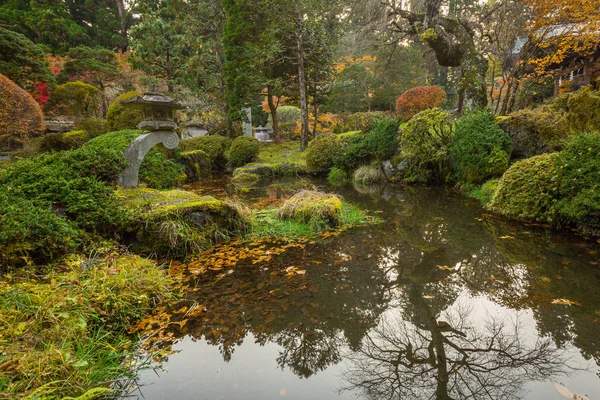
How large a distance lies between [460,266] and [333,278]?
1772mm

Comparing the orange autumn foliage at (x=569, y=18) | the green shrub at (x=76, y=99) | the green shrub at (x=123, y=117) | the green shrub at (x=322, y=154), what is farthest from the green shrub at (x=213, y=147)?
the orange autumn foliage at (x=569, y=18)

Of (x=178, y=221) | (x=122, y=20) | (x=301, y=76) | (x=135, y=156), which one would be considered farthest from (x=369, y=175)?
(x=122, y=20)

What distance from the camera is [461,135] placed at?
8.66 metres

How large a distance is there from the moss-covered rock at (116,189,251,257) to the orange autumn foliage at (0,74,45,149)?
13220 millimetres

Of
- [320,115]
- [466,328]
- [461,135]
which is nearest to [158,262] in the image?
[466,328]

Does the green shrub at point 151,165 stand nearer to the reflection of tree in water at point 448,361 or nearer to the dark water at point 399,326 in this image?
the dark water at point 399,326

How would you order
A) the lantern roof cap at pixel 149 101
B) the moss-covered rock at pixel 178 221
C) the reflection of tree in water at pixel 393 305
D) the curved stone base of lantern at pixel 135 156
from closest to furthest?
the reflection of tree in water at pixel 393 305
the moss-covered rock at pixel 178 221
the curved stone base of lantern at pixel 135 156
the lantern roof cap at pixel 149 101

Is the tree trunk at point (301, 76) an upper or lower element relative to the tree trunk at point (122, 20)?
lower

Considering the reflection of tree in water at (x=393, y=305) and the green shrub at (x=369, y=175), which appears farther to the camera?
the green shrub at (x=369, y=175)

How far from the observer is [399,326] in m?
2.85

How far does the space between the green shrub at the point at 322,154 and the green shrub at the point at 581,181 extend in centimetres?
908

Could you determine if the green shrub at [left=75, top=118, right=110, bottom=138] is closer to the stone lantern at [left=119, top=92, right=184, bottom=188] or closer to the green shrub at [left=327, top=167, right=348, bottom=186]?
the stone lantern at [left=119, top=92, right=184, bottom=188]

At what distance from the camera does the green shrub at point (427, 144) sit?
962cm

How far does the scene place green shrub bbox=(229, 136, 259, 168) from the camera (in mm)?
15789
